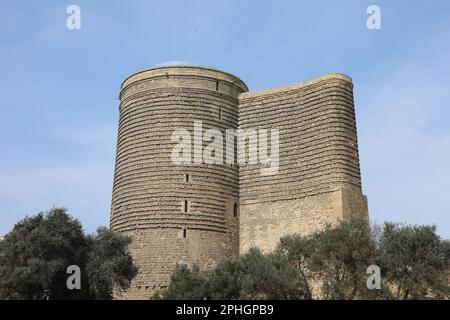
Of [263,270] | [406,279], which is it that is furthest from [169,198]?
[406,279]

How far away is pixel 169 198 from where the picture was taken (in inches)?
1150

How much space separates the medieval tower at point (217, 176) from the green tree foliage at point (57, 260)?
6.00 meters

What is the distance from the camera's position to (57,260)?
21.1 meters

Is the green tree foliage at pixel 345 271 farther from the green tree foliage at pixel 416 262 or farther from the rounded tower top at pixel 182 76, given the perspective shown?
the rounded tower top at pixel 182 76

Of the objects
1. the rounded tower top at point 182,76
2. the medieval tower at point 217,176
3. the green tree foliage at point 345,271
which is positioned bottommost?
the green tree foliage at point 345,271

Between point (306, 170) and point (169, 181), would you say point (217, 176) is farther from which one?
point (306, 170)

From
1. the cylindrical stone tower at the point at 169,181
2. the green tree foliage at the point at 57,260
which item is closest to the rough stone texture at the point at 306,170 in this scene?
the cylindrical stone tower at the point at 169,181

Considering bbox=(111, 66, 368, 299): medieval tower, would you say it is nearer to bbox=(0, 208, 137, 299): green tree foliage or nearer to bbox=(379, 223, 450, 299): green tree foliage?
bbox=(0, 208, 137, 299): green tree foliage

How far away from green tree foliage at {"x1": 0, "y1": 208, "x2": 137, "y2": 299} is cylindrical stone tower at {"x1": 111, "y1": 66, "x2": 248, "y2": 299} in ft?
19.0

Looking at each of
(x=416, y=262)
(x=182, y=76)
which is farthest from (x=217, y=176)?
(x=416, y=262)

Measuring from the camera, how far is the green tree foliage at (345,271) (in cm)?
1858

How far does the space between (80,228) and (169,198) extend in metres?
7.09
